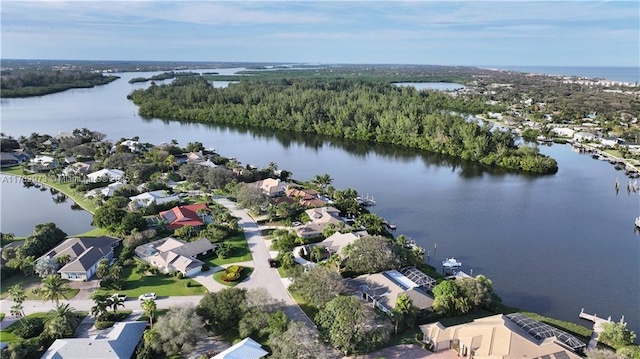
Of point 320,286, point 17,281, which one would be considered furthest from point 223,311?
point 17,281

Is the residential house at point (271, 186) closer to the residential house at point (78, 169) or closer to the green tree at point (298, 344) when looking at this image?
the residential house at point (78, 169)

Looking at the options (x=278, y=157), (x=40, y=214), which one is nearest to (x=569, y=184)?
(x=278, y=157)

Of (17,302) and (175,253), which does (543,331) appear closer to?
(175,253)

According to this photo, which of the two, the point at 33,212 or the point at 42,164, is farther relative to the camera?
the point at 42,164

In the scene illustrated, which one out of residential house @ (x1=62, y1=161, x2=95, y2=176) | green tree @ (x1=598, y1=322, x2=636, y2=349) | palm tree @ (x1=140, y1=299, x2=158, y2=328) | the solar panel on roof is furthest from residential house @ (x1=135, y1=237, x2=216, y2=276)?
residential house @ (x1=62, y1=161, x2=95, y2=176)

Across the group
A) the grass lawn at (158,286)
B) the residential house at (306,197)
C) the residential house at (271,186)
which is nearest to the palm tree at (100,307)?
the grass lawn at (158,286)
